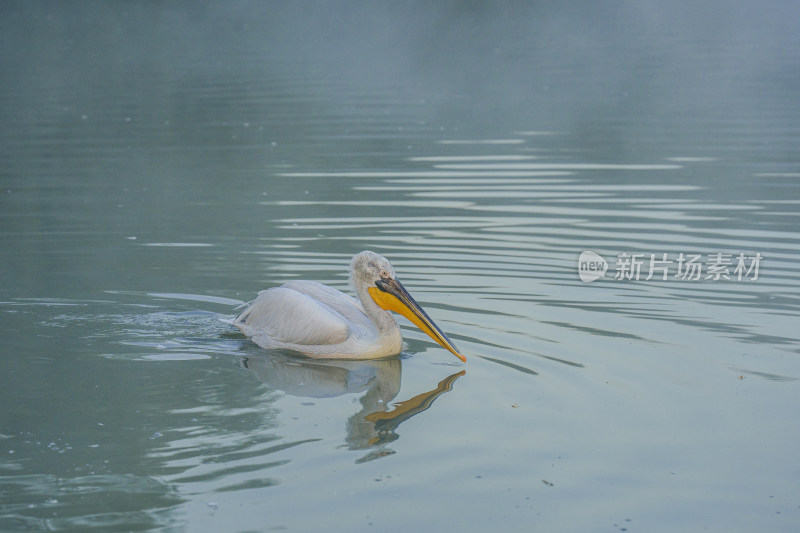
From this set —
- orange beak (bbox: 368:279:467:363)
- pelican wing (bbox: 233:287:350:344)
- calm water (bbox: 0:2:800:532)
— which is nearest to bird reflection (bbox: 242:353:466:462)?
calm water (bbox: 0:2:800:532)

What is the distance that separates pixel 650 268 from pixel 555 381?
3.08 metres

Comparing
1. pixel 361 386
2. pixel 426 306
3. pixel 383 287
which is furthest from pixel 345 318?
pixel 426 306

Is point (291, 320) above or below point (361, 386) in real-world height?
above

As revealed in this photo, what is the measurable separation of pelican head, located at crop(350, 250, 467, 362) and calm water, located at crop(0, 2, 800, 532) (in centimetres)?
34

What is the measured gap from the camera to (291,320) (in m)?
7.80

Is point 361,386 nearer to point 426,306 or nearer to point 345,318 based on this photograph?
point 345,318

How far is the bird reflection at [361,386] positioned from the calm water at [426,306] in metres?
0.02

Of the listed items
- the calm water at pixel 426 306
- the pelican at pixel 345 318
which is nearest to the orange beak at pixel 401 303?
the pelican at pixel 345 318

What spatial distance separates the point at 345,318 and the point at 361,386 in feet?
2.54

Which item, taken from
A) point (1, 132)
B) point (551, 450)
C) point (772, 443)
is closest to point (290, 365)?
point (551, 450)

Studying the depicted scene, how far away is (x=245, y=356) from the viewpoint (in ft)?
25.5

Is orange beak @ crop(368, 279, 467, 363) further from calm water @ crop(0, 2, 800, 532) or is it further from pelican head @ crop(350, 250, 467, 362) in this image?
calm water @ crop(0, 2, 800, 532)

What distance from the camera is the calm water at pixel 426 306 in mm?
5473

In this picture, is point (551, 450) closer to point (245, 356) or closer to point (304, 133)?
point (245, 356)
